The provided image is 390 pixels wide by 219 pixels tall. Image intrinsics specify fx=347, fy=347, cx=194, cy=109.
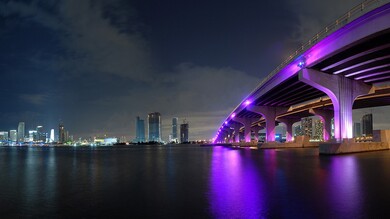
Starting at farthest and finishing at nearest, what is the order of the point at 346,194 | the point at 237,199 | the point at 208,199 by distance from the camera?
the point at 346,194
the point at 208,199
the point at 237,199

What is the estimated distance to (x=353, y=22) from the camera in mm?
33656

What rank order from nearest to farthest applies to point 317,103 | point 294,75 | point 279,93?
point 294,75, point 279,93, point 317,103

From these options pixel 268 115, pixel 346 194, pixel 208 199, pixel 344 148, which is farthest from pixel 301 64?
pixel 268 115

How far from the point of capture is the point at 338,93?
47062mm

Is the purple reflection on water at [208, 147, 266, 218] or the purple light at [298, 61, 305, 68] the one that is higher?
the purple light at [298, 61, 305, 68]

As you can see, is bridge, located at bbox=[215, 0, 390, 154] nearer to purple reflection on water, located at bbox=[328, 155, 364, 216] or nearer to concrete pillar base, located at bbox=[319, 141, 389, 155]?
concrete pillar base, located at bbox=[319, 141, 389, 155]

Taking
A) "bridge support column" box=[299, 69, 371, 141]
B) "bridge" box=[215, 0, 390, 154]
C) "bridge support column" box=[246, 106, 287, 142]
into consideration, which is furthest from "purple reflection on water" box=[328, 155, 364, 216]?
"bridge support column" box=[246, 106, 287, 142]

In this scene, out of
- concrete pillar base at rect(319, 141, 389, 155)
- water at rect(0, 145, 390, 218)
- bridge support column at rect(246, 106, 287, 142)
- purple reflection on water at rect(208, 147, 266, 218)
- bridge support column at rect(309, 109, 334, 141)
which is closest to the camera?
purple reflection on water at rect(208, 147, 266, 218)

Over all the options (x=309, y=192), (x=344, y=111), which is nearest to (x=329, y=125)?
(x=344, y=111)

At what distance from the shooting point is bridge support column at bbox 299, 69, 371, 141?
4575 centimetres

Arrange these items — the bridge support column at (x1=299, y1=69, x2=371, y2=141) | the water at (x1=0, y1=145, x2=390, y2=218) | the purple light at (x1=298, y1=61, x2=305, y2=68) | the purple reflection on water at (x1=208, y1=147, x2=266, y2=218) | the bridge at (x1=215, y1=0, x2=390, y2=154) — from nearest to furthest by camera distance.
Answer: the purple reflection on water at (x1=208, y1=147, x2=266, y2=218) → the water at (x1=0, y1=145, x2=390, y2=218) → the bridge at (x1=215, y1=0, x2=390, y2=154) → the bridge support column at (x1=299, y1=69, x2=371, y2=141) → the purple light at (x1=298, y1=61, x2=305, y2=68)

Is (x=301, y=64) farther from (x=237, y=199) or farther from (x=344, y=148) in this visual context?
(x=237, y=199)

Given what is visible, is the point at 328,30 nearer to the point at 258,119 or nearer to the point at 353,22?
the point at 353,22

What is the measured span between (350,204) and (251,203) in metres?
3.55
